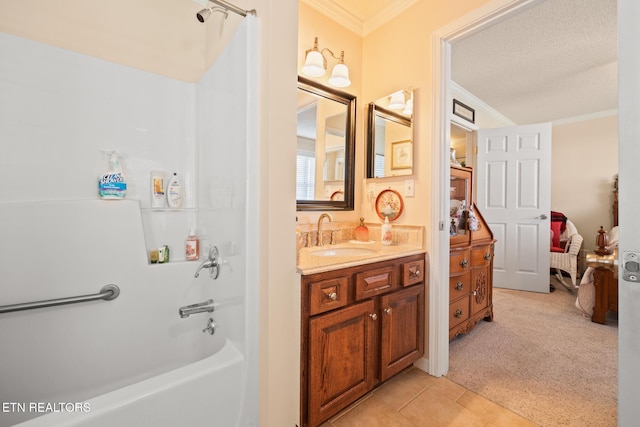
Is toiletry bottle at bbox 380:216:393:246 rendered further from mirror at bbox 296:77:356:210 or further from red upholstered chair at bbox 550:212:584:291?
red upholstered chair at bbox 550:212:584:291

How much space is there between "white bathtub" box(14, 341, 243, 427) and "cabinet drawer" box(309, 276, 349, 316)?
1.26 feet

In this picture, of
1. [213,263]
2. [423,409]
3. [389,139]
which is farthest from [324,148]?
[423,409]

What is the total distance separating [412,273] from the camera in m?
1.76

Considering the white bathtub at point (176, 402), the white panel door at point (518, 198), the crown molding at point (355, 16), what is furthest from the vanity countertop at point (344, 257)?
the white panel door at point (518, 198)

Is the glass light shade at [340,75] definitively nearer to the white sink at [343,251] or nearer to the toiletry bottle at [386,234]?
the toiletry bottle at [386,234]

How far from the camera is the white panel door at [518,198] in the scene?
11.5ft

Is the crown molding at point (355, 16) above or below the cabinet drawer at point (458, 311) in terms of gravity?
above

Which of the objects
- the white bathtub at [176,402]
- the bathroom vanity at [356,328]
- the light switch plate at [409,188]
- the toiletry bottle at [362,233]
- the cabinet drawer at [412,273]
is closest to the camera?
the white bathtub at [176,402]

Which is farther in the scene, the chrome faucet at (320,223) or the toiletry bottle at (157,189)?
the chrome faucet at (320,223)

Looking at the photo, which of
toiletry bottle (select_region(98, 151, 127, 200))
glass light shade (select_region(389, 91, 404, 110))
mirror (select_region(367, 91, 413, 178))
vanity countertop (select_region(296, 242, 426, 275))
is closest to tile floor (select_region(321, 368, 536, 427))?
vanity countertop (select_region(296, 242, 426, 275))

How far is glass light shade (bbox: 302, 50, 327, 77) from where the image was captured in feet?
6.15

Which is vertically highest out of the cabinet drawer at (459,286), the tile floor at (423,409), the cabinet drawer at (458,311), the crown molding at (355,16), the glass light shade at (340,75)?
the crown molding at (355,16)

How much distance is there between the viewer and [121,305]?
1312 millimetres

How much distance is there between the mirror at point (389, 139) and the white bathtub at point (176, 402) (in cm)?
163
